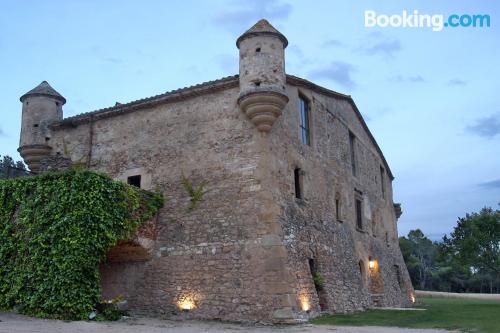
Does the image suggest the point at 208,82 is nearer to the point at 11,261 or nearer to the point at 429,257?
the point at 11,261

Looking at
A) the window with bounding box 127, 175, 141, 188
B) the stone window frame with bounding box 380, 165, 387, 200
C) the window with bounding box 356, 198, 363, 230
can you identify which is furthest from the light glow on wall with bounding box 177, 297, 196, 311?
the stone window frame with bounding box 380, 165, 387, 200

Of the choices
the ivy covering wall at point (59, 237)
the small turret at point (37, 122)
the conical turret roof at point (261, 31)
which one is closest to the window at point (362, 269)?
the conical turret roof at point (261, 31)

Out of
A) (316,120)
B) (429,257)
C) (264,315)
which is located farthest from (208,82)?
(429,257)

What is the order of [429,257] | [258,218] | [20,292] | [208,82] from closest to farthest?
[20,292], [258,218], [208,82], [429,257]

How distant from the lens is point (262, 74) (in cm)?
1551

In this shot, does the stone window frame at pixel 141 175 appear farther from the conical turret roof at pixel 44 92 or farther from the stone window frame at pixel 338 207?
the stone window frame at pixel 338 207

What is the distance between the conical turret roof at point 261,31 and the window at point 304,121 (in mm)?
3241

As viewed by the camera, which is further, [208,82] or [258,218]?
[208,82]

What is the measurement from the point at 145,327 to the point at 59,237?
12.1 feet

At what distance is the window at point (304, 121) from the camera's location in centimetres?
1853

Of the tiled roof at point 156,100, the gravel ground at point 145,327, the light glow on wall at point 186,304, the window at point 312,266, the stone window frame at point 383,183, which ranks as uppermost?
the tiled roof at point 156,100

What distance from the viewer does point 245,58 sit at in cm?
1592

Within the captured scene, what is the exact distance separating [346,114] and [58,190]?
47.0 feet

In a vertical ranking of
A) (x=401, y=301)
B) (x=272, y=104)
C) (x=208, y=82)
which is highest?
(x=208, y=82)
